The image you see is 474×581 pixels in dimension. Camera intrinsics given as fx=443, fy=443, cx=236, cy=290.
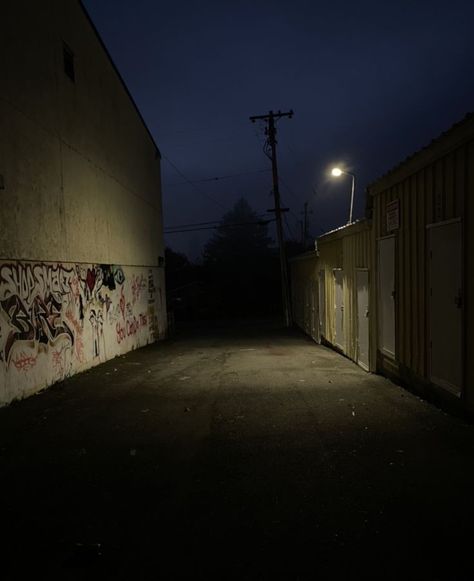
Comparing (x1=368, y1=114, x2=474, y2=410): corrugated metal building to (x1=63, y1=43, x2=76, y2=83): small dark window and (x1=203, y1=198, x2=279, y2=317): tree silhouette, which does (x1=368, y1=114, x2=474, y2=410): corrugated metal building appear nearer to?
(x1=63, y1=43, x2=76, y2=83): small dark window

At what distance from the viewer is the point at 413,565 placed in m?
3.06

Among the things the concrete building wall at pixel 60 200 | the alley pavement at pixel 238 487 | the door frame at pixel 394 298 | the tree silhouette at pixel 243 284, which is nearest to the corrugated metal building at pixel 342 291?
→ the door frame at pixel 394 298

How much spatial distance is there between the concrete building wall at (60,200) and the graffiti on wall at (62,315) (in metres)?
0.03

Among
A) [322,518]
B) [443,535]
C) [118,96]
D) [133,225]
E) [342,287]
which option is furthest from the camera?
[133,225]

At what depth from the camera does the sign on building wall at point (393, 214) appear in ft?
27.9

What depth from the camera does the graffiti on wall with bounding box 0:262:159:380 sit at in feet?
26.3

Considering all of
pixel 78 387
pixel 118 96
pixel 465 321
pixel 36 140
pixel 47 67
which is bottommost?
pixel 78 387

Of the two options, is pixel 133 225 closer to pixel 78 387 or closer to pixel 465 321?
pixel 78 387

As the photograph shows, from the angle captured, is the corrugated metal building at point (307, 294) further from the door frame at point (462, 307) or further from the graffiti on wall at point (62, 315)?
the door frame at point (462, 307)

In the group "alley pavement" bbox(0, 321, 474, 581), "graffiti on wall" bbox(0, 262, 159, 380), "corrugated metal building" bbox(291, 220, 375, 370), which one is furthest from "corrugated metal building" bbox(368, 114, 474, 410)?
"graffiti on wall" bbox(0, 262, 159, 380)

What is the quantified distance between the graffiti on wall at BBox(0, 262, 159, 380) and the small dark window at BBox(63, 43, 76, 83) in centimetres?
485

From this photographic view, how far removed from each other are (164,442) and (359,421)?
2.81m

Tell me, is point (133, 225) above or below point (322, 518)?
above

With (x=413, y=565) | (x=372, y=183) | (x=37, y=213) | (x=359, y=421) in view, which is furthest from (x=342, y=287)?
(x=413, y=565)
